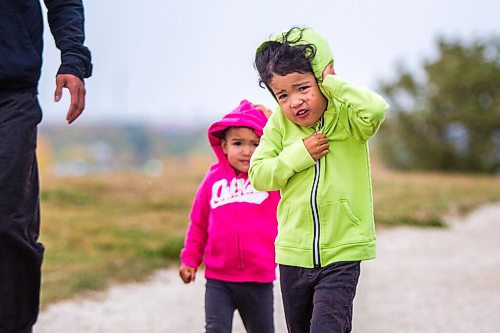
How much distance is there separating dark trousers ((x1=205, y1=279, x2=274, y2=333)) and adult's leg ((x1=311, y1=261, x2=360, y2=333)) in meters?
0.76

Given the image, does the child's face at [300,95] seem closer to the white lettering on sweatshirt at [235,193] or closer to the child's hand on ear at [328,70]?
the child's hand on ear at [328,70]

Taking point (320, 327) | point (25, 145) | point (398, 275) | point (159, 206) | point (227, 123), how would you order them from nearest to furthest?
point (320, 327)
point (25, 145)
point (227, 123)
point (398, 275)
point (159, 206)

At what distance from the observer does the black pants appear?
3576 mm

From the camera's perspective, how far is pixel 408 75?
24828 mm

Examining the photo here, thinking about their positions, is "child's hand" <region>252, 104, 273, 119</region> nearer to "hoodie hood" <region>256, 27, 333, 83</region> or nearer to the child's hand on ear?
"hoodie hood" <region>256, 27, 333, 83</region>

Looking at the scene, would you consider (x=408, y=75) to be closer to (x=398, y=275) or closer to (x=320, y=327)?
(x=398, y=275)

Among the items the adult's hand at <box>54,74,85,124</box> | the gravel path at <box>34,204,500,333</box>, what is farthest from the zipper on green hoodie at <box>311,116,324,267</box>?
the gravel path at <box>34,204,500,333</box>

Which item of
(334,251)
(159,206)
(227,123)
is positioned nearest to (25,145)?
(227,123)

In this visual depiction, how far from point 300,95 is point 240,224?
0.87 m

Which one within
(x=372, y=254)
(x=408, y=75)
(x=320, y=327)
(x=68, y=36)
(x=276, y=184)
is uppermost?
(x=68, y=36)

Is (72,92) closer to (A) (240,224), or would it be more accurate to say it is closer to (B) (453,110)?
(A) (240,224)

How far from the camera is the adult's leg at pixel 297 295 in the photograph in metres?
3.48

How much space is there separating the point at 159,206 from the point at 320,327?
8371 millimetres

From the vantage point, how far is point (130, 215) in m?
10.9
